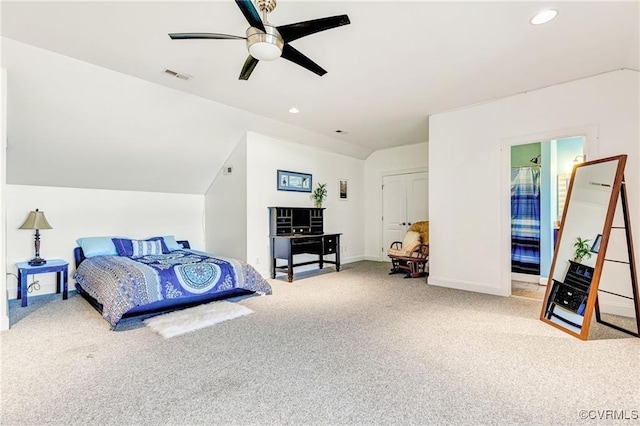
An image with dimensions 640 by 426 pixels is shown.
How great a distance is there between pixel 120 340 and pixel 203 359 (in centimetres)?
92

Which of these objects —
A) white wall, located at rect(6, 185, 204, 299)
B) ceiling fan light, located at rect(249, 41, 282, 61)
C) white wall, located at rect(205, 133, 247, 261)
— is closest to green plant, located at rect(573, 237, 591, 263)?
ceiling fan light, located at rect(249, 41, 282, 61)

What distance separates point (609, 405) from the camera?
1.84m

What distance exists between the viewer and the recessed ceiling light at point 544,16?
2.43 metres

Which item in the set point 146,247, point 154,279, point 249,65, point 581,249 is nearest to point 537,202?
point 581,249

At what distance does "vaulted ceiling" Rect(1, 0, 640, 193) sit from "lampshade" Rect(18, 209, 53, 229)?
2265mm

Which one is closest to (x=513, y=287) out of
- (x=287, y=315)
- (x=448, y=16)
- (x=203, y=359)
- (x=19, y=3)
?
(x=287, y=315)

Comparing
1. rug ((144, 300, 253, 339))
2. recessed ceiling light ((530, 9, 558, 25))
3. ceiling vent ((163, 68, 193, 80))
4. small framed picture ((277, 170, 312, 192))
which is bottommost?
rug ((144, 300, 253, 339))

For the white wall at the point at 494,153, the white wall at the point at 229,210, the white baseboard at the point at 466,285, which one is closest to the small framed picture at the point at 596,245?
the white wall at the point at 494,153

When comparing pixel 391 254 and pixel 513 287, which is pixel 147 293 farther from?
pixel 513 287

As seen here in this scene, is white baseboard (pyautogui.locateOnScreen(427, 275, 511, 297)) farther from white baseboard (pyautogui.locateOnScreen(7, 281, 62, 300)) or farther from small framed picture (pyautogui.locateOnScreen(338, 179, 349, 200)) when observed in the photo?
white baseboard (pyautogui.locateOnScreen(7, 281, 62, 300))

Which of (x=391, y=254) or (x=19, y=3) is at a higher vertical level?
(x=19, y=3)

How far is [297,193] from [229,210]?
133cm

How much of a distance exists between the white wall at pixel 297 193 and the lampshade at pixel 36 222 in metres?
2.68

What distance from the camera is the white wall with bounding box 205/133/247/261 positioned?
5320mm
